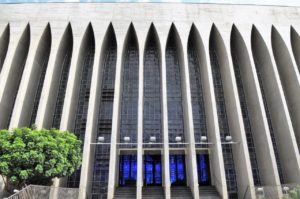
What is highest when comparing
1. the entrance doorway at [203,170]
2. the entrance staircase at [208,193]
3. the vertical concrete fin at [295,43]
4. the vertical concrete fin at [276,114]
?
the vertical concrete fin at [295,43]

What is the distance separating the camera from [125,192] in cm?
1984

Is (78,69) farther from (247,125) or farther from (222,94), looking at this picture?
(247,125)

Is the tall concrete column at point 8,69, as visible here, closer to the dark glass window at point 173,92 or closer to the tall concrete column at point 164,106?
the tall concrete column at point 164,106

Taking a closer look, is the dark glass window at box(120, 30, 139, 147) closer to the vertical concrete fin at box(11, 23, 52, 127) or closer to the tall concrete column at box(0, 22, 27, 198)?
the vertical concrete fin at box(11, 23, 52, 127)

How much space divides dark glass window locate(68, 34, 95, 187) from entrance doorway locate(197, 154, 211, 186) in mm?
10482

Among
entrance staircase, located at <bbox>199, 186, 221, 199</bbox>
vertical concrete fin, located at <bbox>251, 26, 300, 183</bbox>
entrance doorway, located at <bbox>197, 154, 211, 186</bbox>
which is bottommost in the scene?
entrance staircase, located at <bbox>199, 186, 221, 199</bbox>

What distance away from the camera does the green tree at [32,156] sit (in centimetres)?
1393

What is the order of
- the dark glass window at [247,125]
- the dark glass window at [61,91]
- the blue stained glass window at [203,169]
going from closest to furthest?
the dark glass window at [247,125] < the blue stained glass window at [203,169] < the dark glass window at [61,91]

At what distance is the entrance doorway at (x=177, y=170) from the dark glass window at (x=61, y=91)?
11038mm

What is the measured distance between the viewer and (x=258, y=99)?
69.3ft

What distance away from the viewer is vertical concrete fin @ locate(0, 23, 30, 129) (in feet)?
69.5

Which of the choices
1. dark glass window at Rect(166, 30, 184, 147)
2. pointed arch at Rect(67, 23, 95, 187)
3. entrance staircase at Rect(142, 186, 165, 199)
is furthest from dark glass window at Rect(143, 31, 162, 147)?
pointed arch at Rect(67, 23, 95, 187)

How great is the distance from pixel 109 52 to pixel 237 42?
1326cm

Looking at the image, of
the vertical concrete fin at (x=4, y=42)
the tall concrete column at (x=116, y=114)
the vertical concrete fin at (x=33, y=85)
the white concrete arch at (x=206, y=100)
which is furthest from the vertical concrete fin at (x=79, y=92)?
the white concrete arch at (x=206, y=100)
